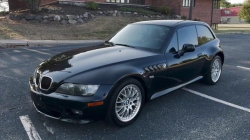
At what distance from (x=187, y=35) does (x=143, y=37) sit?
93 centimetres

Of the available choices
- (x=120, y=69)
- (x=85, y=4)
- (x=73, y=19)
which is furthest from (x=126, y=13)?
(x=120, y=69)

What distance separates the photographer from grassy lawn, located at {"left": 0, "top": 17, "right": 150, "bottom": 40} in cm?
1326

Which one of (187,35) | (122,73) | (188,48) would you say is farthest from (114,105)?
(187,35)

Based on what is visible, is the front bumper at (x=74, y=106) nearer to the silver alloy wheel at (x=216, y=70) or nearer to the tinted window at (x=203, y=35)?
the tinted window at (x=203, y=35)

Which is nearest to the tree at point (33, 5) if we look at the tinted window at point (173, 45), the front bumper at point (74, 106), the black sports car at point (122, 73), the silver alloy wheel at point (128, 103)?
the black sports car at point (122, 73)

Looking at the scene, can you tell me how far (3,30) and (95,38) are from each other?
537 centimetres

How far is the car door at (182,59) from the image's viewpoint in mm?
4152

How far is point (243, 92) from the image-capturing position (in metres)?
5.11

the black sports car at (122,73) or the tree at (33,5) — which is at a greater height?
the tree at (33,5)

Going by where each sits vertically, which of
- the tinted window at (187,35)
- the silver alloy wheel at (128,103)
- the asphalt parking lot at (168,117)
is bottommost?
the asphalt parking lot at (168,117)

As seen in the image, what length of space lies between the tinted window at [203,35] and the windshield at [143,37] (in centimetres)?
104

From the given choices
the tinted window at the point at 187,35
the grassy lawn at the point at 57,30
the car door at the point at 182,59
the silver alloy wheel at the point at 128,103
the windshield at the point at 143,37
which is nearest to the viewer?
the silver alloy wheel at the point at 128,103

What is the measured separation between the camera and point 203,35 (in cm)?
521

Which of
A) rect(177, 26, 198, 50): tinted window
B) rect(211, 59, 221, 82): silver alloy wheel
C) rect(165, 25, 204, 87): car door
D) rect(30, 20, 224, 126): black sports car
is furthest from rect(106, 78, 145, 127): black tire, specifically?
rect(211, 59, 221, 82): silver alloy wheel
